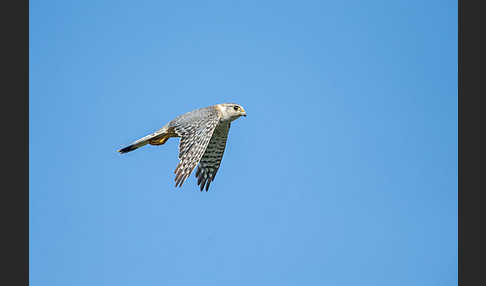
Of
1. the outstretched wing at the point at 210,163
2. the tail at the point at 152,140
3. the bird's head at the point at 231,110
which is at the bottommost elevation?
the outstretched wing at the point at 210,163

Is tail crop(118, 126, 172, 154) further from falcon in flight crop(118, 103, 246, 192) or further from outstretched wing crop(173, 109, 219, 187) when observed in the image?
outstretched wing crop(173, 109, 219, 187)

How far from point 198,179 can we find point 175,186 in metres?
3.30

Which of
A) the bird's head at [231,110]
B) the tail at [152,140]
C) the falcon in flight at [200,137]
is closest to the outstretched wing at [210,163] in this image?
the falcon in flight at [200,137]

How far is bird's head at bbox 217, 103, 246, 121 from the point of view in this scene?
14.9 metres

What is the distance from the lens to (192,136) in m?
13.9

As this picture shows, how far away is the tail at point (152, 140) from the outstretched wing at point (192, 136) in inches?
15.6

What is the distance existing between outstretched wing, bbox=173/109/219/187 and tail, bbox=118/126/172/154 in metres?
0.40

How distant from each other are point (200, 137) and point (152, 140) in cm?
152

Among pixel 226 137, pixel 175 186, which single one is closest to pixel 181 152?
pixel 175 186

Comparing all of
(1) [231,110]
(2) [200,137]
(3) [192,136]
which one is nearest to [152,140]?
(3) [192,136]

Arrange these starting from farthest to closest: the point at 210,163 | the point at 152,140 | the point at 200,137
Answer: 1. the point at 210,163
2. the point at 152,140
3. the point at 200,137

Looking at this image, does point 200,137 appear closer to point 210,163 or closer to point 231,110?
point 231,110

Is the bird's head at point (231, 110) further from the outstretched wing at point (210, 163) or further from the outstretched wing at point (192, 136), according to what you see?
the outstretched wing at point (210, 163)

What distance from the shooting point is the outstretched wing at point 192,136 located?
43.4 feet
